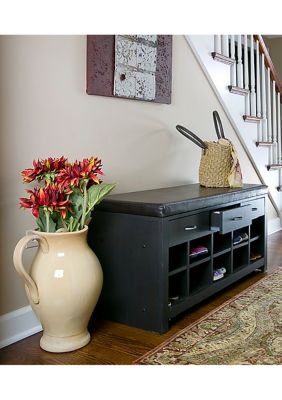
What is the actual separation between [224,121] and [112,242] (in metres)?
1.97

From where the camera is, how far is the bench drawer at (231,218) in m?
2.26

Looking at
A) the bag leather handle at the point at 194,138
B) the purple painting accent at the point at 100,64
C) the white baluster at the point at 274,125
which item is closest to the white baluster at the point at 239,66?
the white baluster at the point at 274,125

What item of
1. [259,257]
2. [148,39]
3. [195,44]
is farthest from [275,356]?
[195,44]

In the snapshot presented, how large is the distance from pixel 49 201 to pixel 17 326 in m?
0.62

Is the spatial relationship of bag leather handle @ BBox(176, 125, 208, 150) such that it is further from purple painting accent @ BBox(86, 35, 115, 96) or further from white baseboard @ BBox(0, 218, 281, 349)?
white baseboard @ BBox(0, 218, 281, 349)

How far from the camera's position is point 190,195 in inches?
87.8

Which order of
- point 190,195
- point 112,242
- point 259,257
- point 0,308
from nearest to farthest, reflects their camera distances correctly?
1. point 0,308
2. point 112,242
3. point 190,195
4. point 259,257

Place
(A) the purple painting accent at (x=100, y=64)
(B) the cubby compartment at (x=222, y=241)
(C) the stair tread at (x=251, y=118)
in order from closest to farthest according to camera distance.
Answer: (A) the purple painting accent at (x=100, y=64) → (B) the cubby compartment at (x=222, y=241) → (C) the stair tread at (x=251, y=118)

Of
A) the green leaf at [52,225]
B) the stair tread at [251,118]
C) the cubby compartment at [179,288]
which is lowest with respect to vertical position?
the cubby compartment at [179,288]

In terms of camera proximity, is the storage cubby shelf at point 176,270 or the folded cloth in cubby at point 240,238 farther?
the folded cloth in cubby at point 240,238

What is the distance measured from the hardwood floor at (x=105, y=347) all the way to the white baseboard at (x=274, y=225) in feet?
7.61

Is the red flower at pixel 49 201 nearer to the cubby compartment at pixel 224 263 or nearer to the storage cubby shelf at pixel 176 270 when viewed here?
the storage cubby shelf at pixel 176 270

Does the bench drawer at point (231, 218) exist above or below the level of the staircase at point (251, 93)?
below
